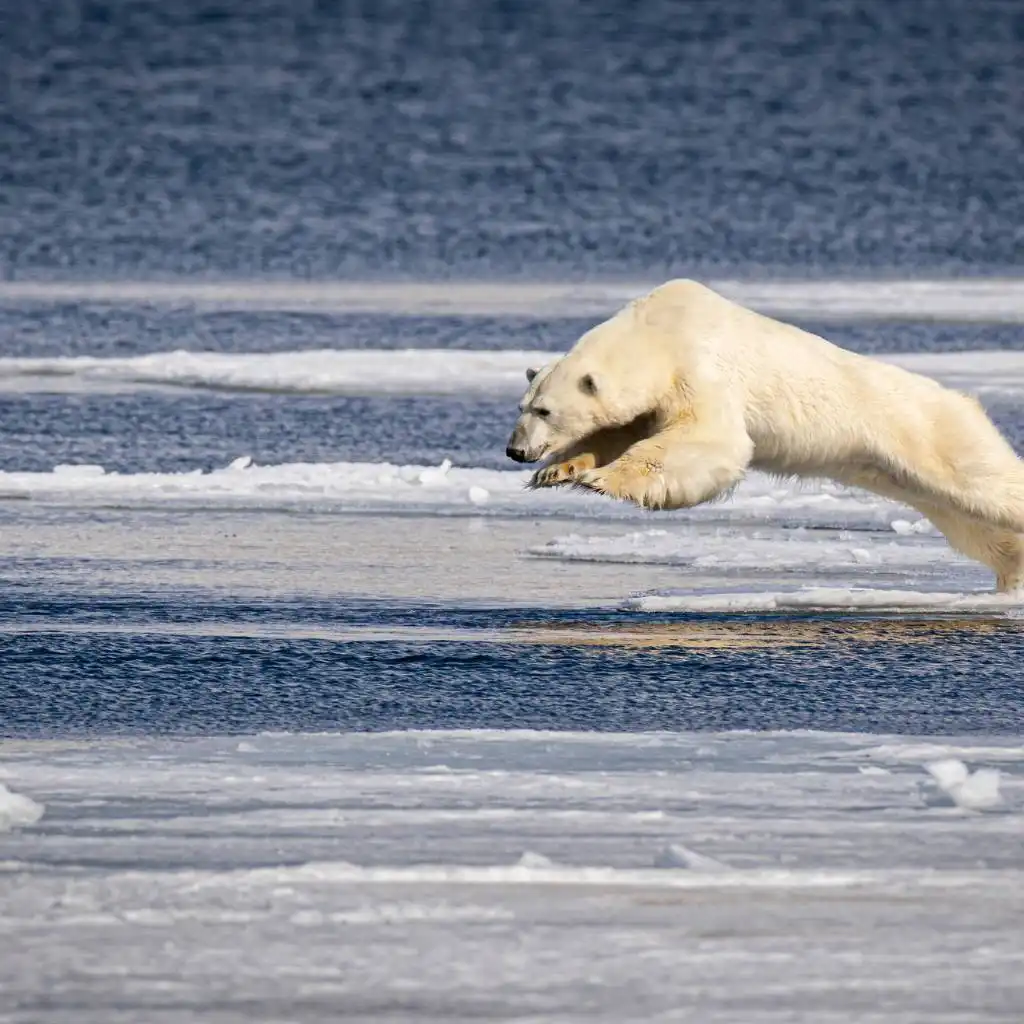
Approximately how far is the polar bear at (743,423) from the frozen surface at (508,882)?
2.22 m

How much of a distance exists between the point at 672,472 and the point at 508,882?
339 cm

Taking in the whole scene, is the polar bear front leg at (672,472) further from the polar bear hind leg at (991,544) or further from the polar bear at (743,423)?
the polar bear hind leg at (991,544)

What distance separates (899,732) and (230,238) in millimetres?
18476

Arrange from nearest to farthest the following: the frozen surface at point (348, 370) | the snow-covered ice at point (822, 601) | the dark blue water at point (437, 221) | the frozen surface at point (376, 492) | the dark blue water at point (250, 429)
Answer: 1. the dark blue water at point (437, 221)
2. the snow-covered ice at point (822, 601)
3. the frozen surface at point (376, 492)
4. the dark blue water at point (250, 429)
5. the frozen surface at point (348, 370)

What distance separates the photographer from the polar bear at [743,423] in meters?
8.19

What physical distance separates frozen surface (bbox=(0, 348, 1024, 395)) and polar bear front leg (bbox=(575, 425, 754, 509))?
477cm

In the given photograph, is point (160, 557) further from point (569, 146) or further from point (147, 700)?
point (569, 146)

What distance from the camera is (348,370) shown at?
1416 centimetres

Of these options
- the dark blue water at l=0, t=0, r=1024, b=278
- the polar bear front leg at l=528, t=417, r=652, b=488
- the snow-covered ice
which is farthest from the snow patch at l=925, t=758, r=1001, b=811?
the dark blue water at l=0, t=0, r=1024, b=278

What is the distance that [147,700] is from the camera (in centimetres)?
661

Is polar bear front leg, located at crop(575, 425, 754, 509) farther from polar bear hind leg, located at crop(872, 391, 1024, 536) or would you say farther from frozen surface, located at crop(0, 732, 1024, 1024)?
frozen surface, located at crop(0, 732, 1024, 1024)

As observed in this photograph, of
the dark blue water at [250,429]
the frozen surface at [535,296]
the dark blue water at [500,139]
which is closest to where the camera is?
the dark blue water at [250,429]

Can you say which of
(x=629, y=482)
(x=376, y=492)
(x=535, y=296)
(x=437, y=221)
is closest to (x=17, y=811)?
(x=629, y=482)

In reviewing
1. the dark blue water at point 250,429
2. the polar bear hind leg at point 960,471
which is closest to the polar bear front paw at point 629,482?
the polar bear hind leg at point 960,471
